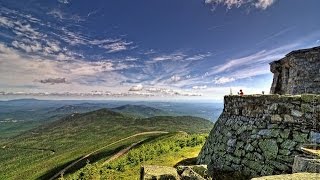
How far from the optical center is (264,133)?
16609 mm

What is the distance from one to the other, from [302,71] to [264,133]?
16621mm

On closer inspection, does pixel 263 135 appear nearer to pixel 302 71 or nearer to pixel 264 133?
pixel 264 133

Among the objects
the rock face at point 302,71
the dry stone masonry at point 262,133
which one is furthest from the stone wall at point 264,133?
the rock face at point 302,71

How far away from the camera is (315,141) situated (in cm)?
1405

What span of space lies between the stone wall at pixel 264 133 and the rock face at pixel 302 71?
12.4 meters

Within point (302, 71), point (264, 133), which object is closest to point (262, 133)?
point (264, 133)

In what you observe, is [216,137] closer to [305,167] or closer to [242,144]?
[242,144]

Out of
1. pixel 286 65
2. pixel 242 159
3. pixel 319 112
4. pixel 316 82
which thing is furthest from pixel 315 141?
pixel 286 65

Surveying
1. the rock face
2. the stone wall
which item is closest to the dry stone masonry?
the stone wall

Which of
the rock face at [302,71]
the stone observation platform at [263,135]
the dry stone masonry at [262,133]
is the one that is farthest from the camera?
the rock face at [302,71]

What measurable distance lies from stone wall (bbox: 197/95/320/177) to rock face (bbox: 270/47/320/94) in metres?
12.4

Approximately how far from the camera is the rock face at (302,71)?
→ 95.3 feet

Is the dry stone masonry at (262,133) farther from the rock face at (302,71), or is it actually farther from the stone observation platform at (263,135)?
the rock face at (302,71)

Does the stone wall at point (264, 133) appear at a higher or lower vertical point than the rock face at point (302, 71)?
lower
